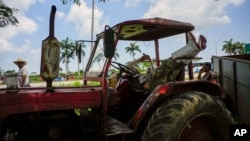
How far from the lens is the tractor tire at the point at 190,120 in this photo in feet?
12.6

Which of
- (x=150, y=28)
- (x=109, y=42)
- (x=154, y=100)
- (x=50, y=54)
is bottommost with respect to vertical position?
(x=154, y=100)

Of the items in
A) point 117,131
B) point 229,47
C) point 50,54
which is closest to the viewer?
point 50,54

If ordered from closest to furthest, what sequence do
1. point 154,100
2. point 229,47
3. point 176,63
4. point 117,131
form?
point 117,131, point 154,100, point 176,63, point 229,47

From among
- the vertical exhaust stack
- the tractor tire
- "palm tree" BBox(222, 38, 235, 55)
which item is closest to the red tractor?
the tractor tire

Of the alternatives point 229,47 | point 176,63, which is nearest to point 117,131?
point 176,63

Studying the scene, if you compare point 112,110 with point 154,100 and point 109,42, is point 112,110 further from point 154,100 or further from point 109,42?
point 109,42

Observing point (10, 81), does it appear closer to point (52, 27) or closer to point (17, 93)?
point (17, 93)

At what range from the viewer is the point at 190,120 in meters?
4.06

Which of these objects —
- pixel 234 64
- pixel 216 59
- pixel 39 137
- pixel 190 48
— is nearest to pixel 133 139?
pixel 39 137

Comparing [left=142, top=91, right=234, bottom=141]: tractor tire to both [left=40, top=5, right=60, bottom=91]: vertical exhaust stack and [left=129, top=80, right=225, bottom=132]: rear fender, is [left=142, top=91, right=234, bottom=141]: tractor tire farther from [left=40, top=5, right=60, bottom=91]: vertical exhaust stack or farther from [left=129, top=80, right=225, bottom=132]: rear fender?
[left=40, top=5, right=60, bottom=91]: vertical exhaust stack

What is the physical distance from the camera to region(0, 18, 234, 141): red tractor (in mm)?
3752

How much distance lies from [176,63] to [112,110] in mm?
1198

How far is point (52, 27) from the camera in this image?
367cm

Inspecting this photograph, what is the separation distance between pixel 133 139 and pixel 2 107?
1689 millimetres
